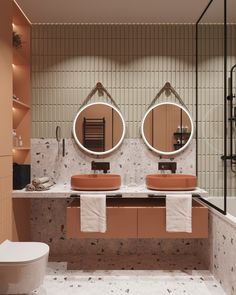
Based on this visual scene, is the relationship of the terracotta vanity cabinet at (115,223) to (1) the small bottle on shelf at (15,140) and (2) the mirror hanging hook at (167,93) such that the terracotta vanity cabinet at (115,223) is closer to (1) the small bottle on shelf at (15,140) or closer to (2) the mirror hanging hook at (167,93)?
(1) the small bottle on shelf at (15,140)

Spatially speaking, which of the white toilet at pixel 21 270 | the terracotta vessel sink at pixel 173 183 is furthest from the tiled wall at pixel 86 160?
the white toilet at pixel 21 270

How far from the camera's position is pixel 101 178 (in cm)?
304

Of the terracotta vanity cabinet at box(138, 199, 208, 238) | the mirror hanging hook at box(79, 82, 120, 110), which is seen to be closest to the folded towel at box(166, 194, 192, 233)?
the terracotta vanity cabinet at box(138, 199, 208, 238)

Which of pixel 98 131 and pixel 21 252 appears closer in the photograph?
pixel 21 252

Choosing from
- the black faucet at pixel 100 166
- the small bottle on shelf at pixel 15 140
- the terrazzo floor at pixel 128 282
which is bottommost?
the terrazzo floor at pixel 128 282

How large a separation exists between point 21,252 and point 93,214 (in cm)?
72

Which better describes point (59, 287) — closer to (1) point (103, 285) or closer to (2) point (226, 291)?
(1) point (103, 285)

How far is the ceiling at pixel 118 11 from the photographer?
3.04m

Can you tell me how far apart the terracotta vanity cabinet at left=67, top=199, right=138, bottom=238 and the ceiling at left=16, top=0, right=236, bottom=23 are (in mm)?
1969

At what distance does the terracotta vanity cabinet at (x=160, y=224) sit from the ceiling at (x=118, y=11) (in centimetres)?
197

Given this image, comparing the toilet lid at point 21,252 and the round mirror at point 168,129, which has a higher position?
the round mirror at point 168,129

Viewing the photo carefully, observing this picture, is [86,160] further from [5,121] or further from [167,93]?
[167,93]

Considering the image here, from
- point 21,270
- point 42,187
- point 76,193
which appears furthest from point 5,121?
point 21,270

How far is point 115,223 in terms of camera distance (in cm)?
292
